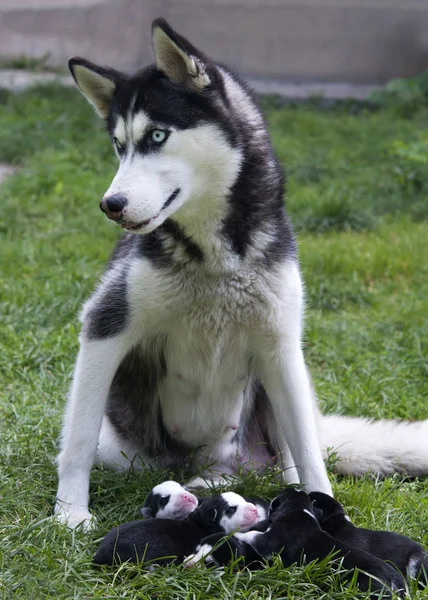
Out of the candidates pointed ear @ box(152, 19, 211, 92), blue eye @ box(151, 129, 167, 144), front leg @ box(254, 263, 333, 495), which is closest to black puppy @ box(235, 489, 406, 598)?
front leg @ box(254, 263, 333, 495)

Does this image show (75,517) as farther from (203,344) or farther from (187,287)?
(187,287)

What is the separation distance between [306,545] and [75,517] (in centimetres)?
95

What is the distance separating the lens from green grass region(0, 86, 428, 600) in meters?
3.10

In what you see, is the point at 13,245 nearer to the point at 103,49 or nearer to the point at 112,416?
the point at 112,416

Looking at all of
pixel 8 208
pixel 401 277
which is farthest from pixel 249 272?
pixel 8 208

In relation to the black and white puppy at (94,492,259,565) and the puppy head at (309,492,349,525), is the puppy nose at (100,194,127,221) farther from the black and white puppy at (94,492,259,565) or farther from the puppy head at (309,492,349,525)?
the puppy head at (309,492,349,525)

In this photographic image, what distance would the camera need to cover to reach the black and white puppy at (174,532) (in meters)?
3.13

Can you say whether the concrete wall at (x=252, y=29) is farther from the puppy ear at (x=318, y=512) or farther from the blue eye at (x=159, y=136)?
the puppy ear at (x=318, y=512)

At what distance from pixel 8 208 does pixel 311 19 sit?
584cm

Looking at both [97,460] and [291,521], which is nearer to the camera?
[291,521]

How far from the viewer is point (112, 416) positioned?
4.18m

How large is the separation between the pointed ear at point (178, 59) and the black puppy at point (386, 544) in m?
1.67

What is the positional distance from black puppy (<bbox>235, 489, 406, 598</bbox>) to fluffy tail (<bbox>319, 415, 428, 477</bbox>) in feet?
3.11

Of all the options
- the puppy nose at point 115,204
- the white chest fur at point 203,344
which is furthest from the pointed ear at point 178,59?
the white chest fur at point 203,344
